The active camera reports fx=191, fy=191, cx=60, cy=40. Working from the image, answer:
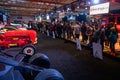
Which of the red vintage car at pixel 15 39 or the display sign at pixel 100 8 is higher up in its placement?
the display sign at pixel 100 8

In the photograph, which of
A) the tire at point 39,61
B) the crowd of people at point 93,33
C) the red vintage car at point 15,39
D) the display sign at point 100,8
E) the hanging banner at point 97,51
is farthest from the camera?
the display sign at point 100,8

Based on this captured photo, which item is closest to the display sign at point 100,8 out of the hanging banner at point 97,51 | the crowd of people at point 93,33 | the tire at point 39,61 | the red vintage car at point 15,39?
the crowd of people at point 93,33

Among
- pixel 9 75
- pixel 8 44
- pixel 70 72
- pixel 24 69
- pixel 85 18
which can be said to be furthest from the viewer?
pixel 85 18

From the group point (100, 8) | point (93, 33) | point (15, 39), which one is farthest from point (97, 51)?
point (100, 8)

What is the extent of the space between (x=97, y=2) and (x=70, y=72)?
1013cm

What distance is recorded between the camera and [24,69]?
5.09 m

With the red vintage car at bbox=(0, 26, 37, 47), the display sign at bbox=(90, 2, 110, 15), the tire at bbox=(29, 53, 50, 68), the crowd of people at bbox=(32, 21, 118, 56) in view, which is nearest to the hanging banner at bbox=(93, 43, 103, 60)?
the crowd of people at bbox=(32, 21, 118, 56)

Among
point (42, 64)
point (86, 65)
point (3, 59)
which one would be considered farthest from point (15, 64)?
point (86, 65)

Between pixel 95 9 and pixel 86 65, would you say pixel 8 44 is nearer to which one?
pixel 86 65

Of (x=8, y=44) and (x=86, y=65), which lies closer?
(x=86, y=65)

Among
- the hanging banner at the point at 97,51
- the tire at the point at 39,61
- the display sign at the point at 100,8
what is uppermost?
the display sign at the point at 100,8

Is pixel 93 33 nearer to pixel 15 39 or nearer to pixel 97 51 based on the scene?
pixel 97 51

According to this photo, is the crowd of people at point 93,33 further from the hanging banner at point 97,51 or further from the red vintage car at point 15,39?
the red vintage car at point 15,39

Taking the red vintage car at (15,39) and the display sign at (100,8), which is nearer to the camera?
the red vintage car at (15,39)
